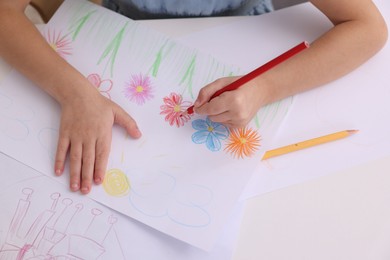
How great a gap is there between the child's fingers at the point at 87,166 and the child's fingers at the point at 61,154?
22mm

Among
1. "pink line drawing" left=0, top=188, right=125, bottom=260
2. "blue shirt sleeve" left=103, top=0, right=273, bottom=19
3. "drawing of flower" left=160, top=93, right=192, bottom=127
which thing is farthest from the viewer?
"blue shirt sleeve" left=103, top=0, right=273, bottom=19

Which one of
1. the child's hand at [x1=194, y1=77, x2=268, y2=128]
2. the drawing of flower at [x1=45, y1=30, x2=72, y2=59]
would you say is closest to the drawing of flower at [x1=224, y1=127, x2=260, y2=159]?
the child's hand at [x1=194, y1=77, x2=268, y2=128]

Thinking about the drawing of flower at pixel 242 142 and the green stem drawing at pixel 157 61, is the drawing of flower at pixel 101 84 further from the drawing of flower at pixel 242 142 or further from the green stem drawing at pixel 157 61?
the drawing of flower at pixel 242 142

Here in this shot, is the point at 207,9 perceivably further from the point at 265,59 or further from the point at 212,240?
the point at 212,240

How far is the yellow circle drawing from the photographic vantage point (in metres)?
0.56

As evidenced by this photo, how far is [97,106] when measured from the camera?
62 centimetres

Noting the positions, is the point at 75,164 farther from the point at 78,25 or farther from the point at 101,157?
the point at 78,25

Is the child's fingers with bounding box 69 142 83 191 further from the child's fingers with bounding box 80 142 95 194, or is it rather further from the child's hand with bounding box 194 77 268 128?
the child's hand with bounding box 194 77 268 128

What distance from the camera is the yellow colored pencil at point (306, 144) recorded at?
613 millimetres

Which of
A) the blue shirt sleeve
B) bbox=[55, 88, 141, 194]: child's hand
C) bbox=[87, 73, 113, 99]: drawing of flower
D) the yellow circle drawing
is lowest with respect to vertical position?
the yellow circle drawing

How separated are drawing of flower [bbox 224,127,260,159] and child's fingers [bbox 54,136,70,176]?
20 cm

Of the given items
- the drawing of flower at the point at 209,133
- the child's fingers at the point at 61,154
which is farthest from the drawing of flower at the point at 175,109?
the child's fingers at the point at 61,154

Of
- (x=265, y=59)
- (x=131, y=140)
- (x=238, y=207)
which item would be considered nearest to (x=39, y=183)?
(x=131, y=140)

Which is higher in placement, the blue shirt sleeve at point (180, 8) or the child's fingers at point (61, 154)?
the blue shirt sleeve at point (180, 8)
